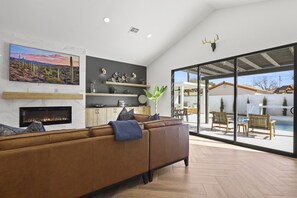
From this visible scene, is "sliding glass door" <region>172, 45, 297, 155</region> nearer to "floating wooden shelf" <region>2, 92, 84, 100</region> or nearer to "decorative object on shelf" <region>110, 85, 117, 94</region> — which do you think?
"decorative object on shelf" <region>110, 85, 117, 94</region>

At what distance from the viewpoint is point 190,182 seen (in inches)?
101

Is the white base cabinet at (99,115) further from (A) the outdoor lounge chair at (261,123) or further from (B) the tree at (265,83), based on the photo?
(B) the tree at (265,83)

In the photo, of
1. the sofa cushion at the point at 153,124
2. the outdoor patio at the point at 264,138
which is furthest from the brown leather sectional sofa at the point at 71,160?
the outdoor patio at the point at 264,138

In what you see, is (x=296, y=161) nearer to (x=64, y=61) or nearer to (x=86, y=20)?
(x=86, y=20)

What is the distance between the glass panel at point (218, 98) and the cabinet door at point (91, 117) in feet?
11.9

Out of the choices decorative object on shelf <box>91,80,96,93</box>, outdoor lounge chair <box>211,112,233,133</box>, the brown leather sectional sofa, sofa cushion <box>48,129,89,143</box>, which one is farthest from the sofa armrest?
Result: decorative object on shelf <box>91,80,96,93</box>

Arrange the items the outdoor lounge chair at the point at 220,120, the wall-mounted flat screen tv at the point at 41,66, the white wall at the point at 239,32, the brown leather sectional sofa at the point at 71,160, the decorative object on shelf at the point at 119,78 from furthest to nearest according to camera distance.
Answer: the decorative object on shelf at the point at 119,78
the outdoor lounge chair at the point at 220,120
the wall-mounted flat screen tv at the point at 41,66
the white wall at the point at 239,32
the brown leather sectional sofa at the point at 71,160

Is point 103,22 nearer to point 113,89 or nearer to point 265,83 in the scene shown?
point 113,89

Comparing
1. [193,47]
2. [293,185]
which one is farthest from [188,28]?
[293,185]

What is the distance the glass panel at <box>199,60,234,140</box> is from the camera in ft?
17.2

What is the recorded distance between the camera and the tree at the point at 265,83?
4.43 m

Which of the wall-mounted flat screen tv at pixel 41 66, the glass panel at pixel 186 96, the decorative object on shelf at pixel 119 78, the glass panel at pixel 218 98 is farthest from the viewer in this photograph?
the decorative object on shelf at pixel 119 78

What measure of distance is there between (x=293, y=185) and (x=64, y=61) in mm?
5973

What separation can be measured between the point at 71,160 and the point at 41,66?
13.7 feet
